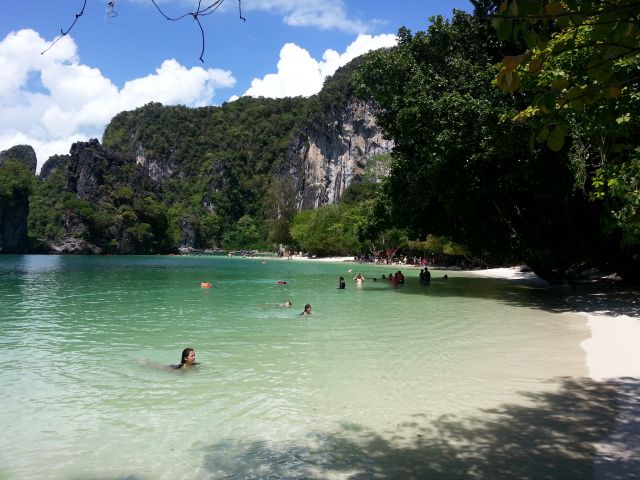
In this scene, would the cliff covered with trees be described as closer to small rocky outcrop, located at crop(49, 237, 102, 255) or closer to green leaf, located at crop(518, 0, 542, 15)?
small rocky outcrop, located at crop(49, 237, 102, 255)

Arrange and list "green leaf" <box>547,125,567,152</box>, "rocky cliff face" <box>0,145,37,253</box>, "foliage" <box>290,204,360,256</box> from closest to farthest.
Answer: "green leaf" <box>547,125,567,152</box>, "foliage" <box>290,204,360,256</box>, "rocky cliff face" <box>0,145,37,253</box>

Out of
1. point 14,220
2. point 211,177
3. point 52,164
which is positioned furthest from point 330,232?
point 52,164

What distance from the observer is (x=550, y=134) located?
9.48ft

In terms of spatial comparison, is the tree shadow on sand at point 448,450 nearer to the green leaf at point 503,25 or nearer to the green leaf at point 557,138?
the green leaf at point 557,138

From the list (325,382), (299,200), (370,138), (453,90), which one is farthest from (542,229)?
(299,200)

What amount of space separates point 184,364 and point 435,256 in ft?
185

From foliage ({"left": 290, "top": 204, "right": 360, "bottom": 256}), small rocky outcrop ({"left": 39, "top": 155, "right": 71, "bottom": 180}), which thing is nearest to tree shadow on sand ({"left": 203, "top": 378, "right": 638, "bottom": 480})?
foliage ({"left": 290, "top": 204, "right": 360, "bottom": 256})

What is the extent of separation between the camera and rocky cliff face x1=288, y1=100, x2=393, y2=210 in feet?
368

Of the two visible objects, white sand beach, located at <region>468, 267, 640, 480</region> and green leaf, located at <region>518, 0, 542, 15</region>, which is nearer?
green leaf, located at <region>518, 0, 542, 15</region>

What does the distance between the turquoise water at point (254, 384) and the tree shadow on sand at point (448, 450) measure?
41mm

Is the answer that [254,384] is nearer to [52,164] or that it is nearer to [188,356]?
[188,356]

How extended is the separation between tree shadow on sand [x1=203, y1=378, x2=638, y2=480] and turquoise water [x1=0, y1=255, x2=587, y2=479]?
4 centimetres

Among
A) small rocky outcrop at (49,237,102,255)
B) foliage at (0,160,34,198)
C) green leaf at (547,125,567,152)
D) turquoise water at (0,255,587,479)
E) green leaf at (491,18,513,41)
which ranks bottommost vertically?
turquoise water at (0,255,587,479)

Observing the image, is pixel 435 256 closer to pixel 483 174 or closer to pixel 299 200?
pixel 483 174
